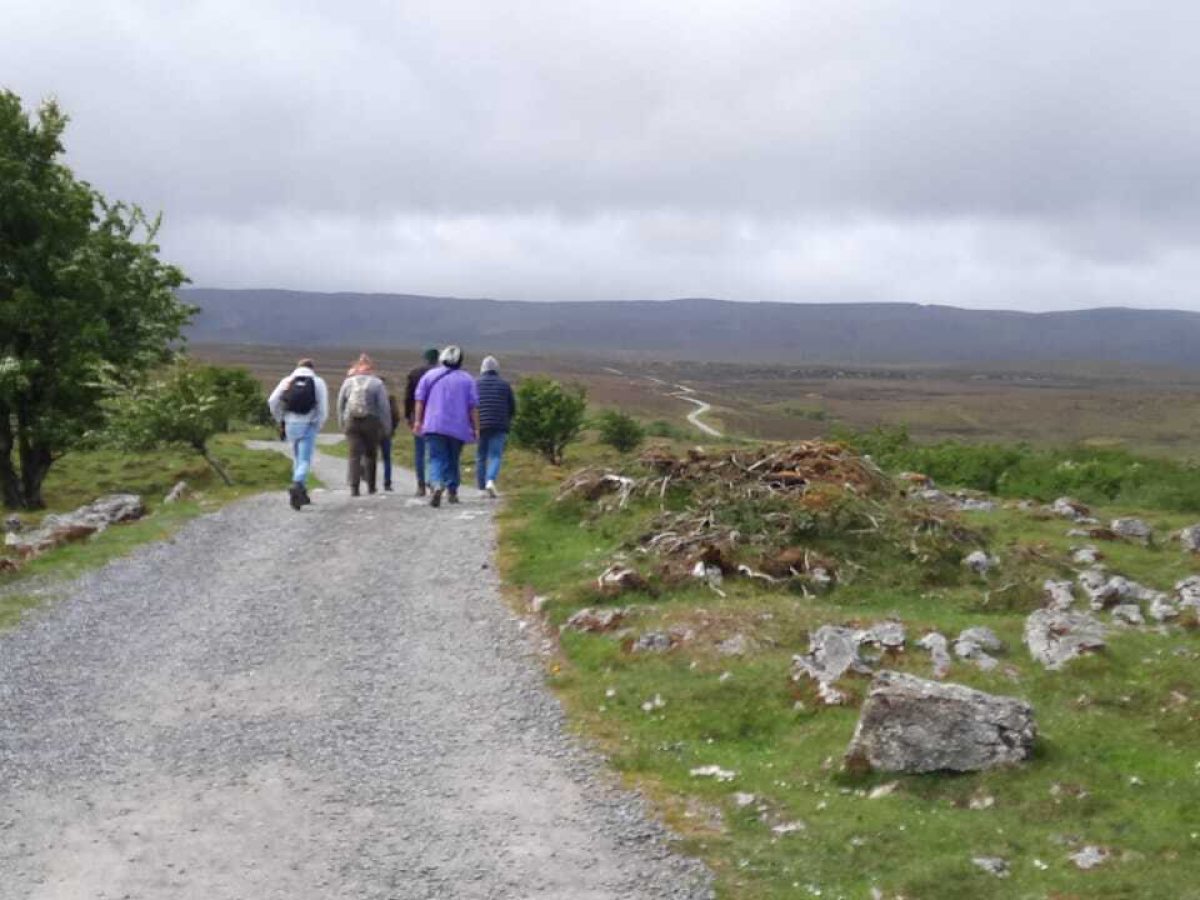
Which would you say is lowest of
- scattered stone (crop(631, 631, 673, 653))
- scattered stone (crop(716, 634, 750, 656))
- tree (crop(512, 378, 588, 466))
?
tree (crop(512, 378, 588, 466))

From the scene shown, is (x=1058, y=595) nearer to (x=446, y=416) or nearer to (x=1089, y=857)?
(x=1089, y=857)


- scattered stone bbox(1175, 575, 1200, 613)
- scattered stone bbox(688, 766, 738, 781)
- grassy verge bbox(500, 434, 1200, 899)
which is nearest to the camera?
grassy verge bbox(500, 434, 1200, 899)

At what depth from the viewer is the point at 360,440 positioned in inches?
814

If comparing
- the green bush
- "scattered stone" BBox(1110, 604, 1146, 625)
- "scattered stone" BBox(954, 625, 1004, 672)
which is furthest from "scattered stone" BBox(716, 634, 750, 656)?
the green bush

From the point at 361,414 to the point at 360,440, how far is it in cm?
66

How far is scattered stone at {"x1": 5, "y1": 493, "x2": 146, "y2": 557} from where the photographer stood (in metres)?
18.1

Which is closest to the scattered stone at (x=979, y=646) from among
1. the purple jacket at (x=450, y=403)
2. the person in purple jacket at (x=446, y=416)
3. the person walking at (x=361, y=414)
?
the person in purple jacket at (x=446, y=416)

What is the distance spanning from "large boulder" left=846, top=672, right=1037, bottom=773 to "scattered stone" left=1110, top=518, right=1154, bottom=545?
9338 mm

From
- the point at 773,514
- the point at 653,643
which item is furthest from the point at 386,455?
the point at 653,643

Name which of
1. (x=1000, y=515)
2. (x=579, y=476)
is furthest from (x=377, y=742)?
(x=1000, y=515)

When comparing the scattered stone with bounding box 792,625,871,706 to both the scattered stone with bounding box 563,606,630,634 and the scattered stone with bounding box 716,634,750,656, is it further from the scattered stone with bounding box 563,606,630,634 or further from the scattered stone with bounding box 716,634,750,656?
the scattered stone with bounding box 563,606,630,634

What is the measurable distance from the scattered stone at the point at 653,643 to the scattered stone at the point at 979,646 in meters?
2.53

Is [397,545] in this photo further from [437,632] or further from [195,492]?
[195,492]

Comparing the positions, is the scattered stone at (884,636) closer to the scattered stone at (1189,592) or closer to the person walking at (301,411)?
the scattered stone at (1189,592)
